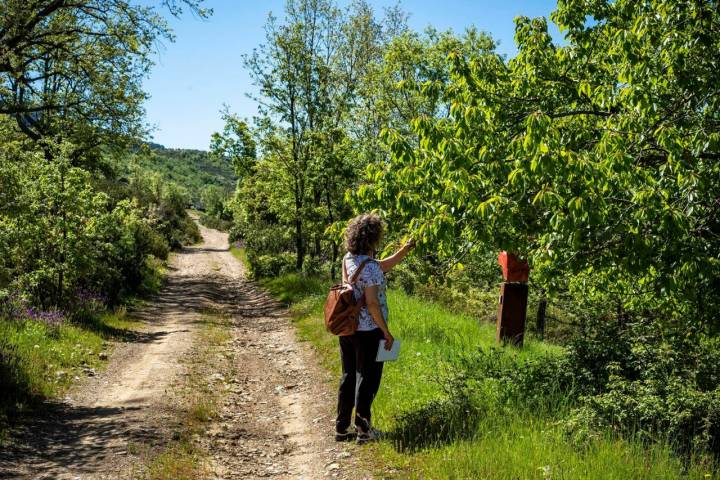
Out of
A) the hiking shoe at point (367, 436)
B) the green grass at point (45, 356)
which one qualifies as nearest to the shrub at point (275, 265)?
the green grass at point (45, 356)

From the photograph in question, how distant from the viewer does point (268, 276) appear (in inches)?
982

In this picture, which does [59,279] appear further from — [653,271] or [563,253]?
[653,271]

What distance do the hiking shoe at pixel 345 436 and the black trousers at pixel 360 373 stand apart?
0.25m

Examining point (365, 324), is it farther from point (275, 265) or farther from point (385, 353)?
point (275, 265)

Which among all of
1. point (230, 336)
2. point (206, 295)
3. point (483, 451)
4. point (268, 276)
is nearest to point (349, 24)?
point (268, 276)

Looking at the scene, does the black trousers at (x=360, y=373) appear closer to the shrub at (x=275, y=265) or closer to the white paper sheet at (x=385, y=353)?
the white paper sheet at (x=385, y=353)

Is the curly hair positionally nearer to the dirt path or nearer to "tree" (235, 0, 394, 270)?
the dirt path

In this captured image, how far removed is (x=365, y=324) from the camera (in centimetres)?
557

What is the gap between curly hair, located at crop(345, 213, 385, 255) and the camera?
5.57 meters

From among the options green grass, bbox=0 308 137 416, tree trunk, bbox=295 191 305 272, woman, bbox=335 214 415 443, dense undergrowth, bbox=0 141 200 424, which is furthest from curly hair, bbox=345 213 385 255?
tree trunk, bbox=295 191 305 272

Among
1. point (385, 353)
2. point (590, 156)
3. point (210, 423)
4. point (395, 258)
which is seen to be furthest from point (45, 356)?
point (590, 156)

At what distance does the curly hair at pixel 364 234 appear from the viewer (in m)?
5.57

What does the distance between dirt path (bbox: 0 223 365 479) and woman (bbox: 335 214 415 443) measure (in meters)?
0.56

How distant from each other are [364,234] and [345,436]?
2.30 m
